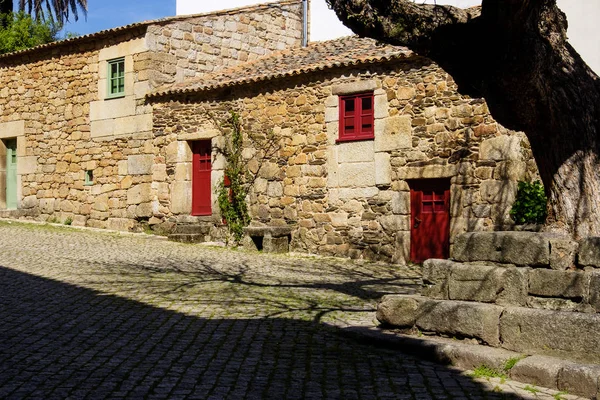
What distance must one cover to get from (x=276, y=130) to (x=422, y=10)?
8.75m

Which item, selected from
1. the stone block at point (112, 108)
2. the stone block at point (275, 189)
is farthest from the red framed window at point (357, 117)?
the stone block at point (112, 108)

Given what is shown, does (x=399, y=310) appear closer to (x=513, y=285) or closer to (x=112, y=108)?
(x=513, y=285)

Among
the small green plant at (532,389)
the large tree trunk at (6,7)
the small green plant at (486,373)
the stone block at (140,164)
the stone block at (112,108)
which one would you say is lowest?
the small green plant at (532,389)

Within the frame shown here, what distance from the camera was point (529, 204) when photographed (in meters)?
11.5

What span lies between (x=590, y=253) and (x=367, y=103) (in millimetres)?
8184

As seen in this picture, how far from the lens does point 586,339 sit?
5289 mm

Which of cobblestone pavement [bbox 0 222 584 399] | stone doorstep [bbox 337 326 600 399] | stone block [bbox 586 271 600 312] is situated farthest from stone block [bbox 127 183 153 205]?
stone block [bbox 586 271 600 312]

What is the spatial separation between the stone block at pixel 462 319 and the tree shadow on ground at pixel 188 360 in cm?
40

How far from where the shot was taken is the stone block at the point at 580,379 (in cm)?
491

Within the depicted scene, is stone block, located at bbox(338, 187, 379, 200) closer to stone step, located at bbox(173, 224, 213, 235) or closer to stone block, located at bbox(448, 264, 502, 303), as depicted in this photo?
stone step, located at bbox(173, 224, 213, 235)

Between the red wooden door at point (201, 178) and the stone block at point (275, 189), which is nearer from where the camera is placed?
the stone block at point (275, 189)

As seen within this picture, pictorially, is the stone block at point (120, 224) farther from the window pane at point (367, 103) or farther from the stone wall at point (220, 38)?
the window pane at point (367, 103)

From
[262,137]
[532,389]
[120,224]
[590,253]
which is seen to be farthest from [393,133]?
[532,389]

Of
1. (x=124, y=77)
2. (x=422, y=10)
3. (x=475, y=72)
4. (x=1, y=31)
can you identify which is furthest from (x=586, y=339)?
(x=1, y=31)
